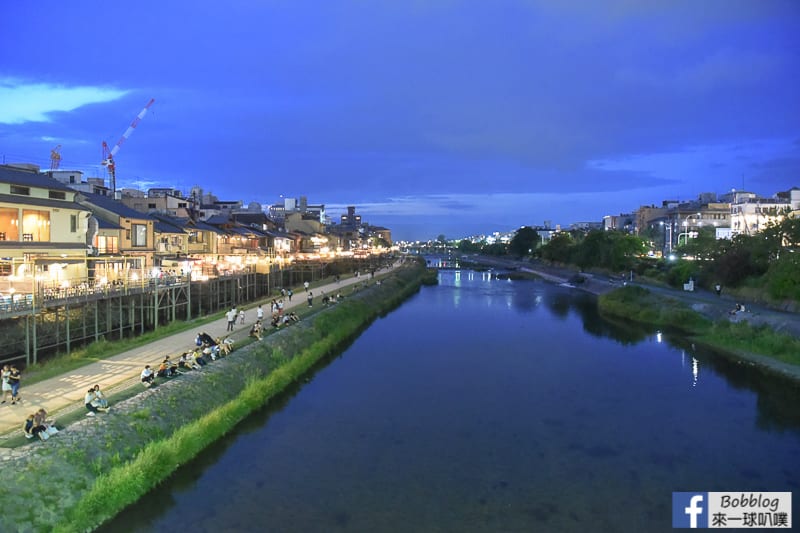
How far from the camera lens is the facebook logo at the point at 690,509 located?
13555mm

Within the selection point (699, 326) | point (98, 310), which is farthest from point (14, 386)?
point (699, 326)

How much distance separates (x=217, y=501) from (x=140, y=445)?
2.71 metres

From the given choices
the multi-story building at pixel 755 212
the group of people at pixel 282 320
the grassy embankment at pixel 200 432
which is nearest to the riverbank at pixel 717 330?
the grassy embankment at pixel 200 432

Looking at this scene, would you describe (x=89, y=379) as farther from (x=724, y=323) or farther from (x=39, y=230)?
(x=724, y=323)

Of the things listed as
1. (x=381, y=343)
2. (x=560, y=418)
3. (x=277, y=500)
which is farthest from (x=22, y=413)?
(x=381, y=343)

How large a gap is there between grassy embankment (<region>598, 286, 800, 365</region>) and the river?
2444 mm

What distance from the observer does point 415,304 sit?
2378 inches

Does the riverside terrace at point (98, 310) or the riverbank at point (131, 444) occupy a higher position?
the riverside terrace at point (98, 310)

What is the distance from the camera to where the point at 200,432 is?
17.2 meters

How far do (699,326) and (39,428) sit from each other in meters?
40.7

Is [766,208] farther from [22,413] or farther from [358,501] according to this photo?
[22,413]

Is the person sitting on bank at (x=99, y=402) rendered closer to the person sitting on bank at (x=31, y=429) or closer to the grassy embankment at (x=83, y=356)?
the person sitting on bank at (x=31, y=429)

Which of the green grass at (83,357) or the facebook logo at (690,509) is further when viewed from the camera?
the green grass at (83,357)

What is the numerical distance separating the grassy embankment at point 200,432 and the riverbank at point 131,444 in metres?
0.03
